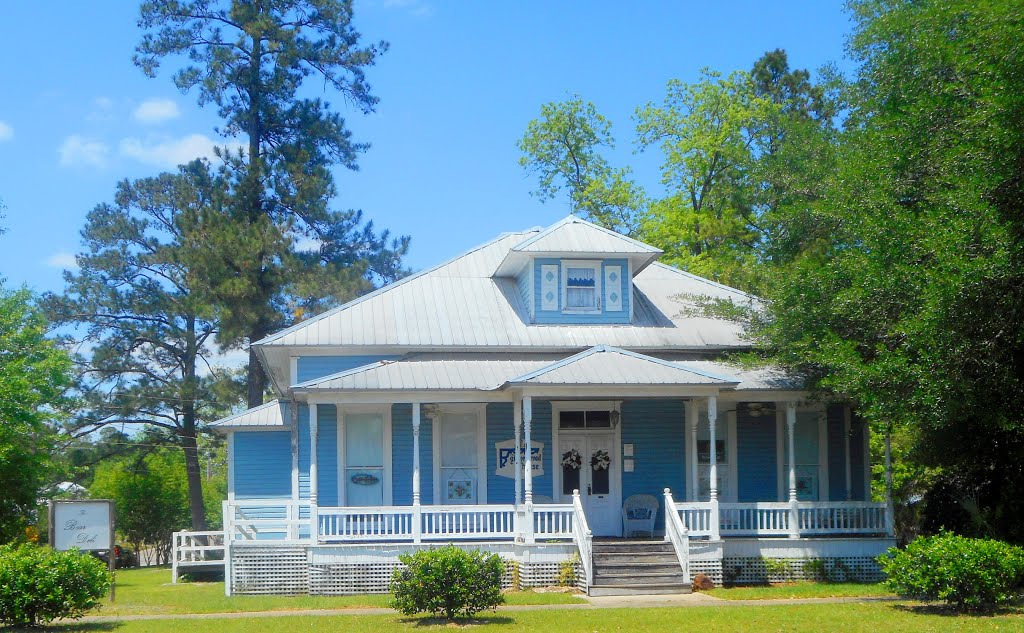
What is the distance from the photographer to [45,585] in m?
14.1

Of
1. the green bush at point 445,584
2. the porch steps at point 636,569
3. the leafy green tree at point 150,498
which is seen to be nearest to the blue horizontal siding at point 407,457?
the porch steps at point 636,569

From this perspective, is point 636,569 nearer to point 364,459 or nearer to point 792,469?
point 792,469

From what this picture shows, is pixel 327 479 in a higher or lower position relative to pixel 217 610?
higher

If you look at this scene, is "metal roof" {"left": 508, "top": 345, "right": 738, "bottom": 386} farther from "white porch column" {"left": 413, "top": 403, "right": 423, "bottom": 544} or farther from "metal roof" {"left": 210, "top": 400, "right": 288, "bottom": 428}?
"metal roof" {"left": 210, "top": 400, "right": 288, "bottom": 428}

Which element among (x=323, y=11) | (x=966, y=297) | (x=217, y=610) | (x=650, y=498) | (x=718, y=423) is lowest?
(x=217, y=610)

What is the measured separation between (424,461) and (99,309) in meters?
22.2

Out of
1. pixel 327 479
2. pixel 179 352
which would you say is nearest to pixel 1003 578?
pixel 327 479

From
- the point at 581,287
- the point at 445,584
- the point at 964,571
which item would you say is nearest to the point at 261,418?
the point at 581,287

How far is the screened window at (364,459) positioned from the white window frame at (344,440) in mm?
65

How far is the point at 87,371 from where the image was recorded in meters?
39.7

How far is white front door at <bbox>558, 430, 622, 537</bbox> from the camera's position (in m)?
22.3

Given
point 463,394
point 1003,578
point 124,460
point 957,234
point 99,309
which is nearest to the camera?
point 1003,578

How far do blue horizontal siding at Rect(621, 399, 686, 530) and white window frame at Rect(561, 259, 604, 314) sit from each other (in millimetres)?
2317

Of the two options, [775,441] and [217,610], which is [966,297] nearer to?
[775,441]
